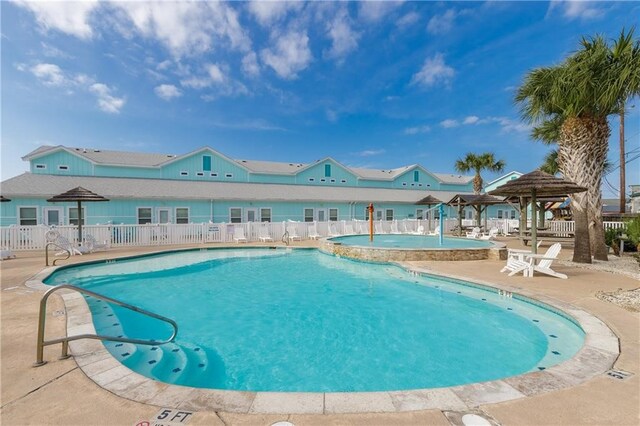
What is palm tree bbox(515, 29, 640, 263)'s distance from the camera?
9336 millimetres

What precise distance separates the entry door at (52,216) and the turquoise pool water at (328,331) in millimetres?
10483

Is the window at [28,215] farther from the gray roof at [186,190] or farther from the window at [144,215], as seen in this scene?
the window at [144,215]

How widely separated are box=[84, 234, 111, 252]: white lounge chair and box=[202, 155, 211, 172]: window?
34.9 feet

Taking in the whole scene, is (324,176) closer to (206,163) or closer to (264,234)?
(206,163)

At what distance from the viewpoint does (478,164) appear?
28312 mm

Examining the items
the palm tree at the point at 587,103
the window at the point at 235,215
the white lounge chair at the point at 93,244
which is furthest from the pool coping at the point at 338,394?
the window at the point at 235,215

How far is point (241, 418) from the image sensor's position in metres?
2.41

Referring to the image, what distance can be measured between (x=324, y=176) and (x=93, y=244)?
20.1m

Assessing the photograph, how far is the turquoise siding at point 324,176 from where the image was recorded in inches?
1115

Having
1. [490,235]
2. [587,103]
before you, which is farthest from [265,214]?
[587,103]

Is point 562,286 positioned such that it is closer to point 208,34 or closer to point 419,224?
point 419,224

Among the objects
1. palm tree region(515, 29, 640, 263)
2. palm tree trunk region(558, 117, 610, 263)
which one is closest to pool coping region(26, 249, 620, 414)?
palm tree trunk region(558, 117, 610, 263)

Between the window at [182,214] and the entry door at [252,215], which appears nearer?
the window at [182,214]

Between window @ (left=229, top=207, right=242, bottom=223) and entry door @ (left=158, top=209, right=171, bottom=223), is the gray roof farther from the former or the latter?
entry door @ (left=158, top=209, right=171, bottom=223)
